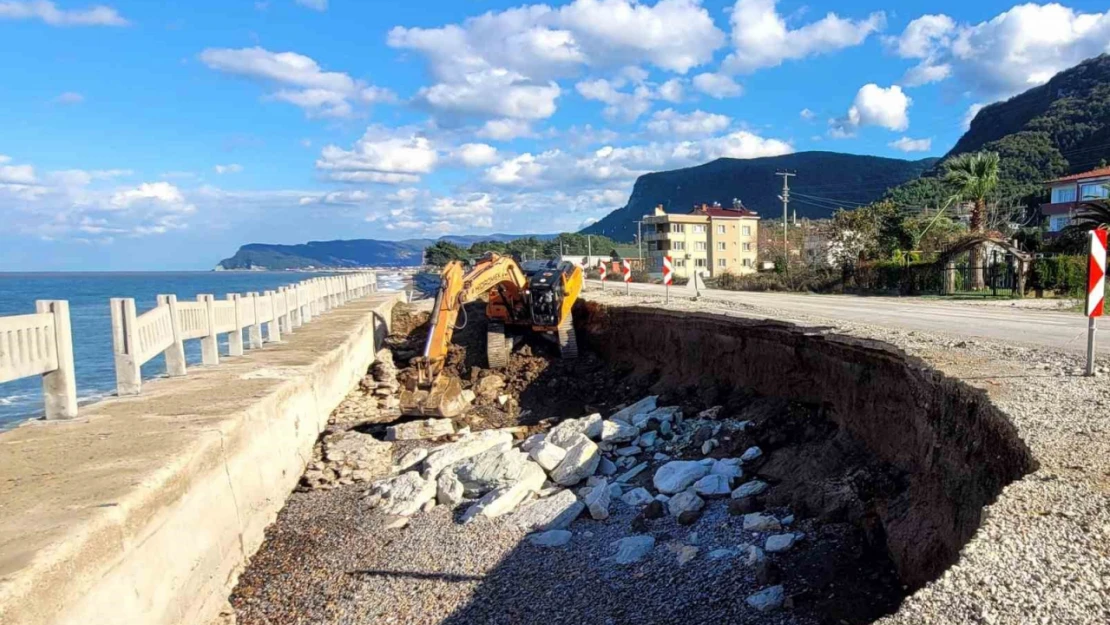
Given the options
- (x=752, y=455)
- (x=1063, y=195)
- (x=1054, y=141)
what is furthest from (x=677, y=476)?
(x=1054, y=141)

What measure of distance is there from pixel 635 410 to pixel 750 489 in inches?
170

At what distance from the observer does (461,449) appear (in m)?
9.97

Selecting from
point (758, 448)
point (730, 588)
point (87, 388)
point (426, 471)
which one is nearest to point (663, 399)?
point (758, 448)

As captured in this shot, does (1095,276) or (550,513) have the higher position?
(1095,276)

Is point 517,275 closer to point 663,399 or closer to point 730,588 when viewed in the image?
point 663,399

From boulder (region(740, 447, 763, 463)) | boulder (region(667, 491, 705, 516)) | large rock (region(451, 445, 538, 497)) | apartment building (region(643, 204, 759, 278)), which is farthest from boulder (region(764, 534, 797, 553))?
apartment building (region(643, 204, 759, 278))

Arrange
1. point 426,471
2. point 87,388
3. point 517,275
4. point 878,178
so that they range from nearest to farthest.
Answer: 1. point 426,471
2. point 517,275
3. point 87,388
4. point 878,178

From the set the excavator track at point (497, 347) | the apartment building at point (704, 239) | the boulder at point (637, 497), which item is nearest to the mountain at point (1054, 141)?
the apartment building at point (704, 239)

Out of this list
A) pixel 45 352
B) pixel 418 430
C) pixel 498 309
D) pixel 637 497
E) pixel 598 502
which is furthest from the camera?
pixel 498 309

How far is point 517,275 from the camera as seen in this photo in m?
16.2

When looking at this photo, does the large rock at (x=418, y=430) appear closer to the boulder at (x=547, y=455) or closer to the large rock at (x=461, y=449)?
the large rock at (x=461, y=449)

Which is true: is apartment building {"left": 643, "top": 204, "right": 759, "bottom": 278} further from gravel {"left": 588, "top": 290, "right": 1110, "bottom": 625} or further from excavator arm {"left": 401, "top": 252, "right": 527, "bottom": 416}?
gravel {"left": 588, "top": 290, "right": 1110, "bottom": 625}

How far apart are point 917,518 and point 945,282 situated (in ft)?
69.2

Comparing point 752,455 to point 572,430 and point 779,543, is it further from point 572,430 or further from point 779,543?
point 572,430
